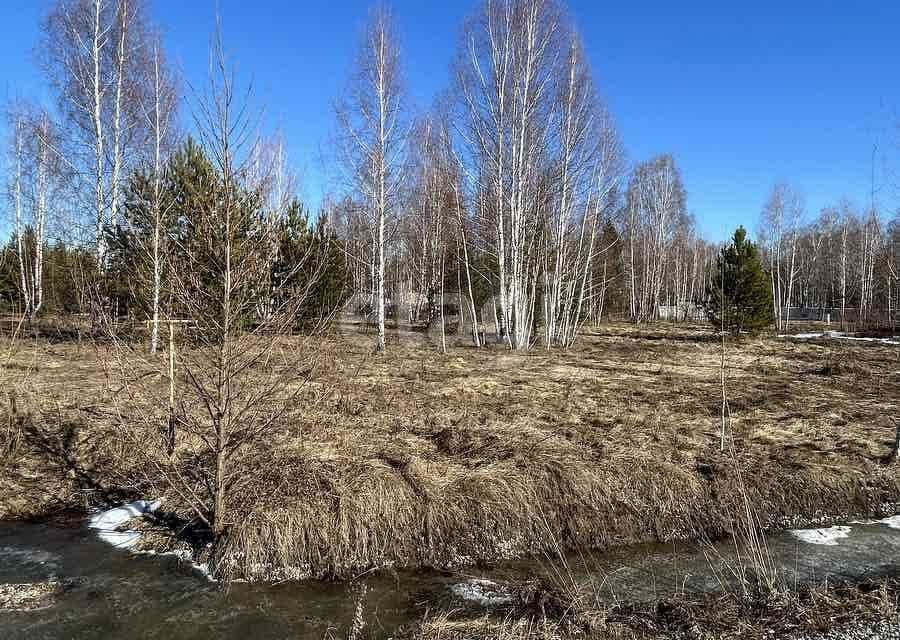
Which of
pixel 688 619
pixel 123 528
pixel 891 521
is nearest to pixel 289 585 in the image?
pixel 123 528

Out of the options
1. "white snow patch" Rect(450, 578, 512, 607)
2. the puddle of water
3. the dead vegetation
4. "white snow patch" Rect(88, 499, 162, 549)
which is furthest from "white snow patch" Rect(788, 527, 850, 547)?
"white snow patch" Rect(88, 499, 162, 549)

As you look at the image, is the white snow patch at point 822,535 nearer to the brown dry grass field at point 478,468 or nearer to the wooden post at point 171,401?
the brown dry grass field at point 478,468

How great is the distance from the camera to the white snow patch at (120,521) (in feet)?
15.7

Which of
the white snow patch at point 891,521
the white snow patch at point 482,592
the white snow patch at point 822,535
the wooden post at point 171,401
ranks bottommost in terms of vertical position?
the white snow patch at point 482,592

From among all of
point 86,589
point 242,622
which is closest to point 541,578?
point 242,622

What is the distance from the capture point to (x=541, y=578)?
4.29 metres

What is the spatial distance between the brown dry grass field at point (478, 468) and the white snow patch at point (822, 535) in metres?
0.23

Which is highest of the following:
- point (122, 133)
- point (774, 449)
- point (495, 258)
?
point (122, 133)

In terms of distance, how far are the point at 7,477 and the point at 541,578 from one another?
6126 millimetres

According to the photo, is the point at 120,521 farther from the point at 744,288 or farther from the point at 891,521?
the point at 744,288

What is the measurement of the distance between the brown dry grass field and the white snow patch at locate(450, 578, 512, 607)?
419 millimetres

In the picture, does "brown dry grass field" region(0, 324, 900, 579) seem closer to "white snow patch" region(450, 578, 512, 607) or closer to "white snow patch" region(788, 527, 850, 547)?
"white snow patch" region(788, 527, 850, 547)

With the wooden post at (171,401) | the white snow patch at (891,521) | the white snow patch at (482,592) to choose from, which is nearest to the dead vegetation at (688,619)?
the white snow patch at (482,592)

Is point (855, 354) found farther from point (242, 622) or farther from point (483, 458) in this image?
point (242, 622)
